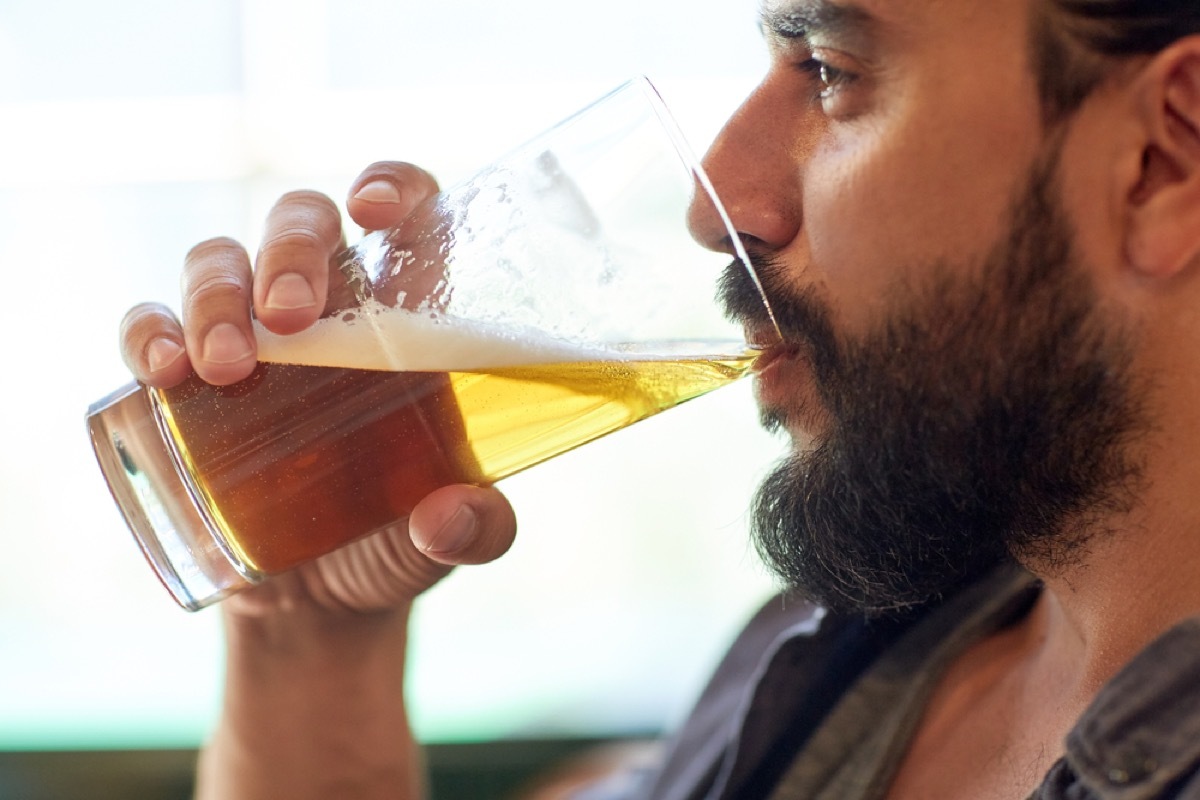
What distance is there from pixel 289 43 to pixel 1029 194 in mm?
1705

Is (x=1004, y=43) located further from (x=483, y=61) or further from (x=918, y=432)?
(x=483, y=61)

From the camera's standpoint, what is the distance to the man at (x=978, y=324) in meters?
0.87

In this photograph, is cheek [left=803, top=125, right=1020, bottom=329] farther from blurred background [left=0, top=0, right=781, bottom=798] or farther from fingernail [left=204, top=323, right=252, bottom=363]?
blurred background [left=0, top=0, right=781, bottom=798]

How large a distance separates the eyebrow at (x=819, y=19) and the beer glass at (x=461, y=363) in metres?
0.17

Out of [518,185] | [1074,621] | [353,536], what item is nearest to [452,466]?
[353,536]

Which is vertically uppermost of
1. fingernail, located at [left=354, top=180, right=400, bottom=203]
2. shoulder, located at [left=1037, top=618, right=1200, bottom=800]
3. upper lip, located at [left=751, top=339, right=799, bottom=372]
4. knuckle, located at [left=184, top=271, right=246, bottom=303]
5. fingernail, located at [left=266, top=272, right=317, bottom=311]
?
fingernail, located at [left=354, top=180, right=400, bottom=203]

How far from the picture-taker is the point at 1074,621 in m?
1.03

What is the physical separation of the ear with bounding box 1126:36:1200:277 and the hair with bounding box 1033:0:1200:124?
2 centimetres

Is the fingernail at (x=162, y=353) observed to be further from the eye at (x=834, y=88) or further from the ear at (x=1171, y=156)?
the ear at (x=1171, y=156)

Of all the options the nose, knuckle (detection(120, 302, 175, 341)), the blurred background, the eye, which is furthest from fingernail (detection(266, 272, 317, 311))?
the blurred background

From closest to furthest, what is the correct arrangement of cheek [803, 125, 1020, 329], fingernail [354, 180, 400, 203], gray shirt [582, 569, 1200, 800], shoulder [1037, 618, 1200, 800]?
shoulder [1037, 618, 1200, 800]
cheek [803, 125, 1020, 329]
fingernail [354, 180, 400, 203]
gray shirt [582, 569, 1200, 800]

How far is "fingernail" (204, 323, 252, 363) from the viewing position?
33.4 inches

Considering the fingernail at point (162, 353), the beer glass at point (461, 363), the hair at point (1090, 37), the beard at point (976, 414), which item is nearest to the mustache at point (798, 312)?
the beard at point (976, 414)

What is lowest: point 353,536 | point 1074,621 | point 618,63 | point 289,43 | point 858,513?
point 1074,621
